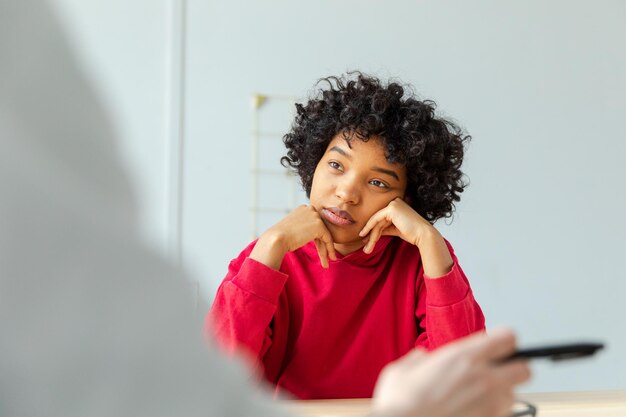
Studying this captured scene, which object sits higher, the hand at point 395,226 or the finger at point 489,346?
the finger at point 489,346

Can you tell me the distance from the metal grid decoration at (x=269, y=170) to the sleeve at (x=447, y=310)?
162 centimetres

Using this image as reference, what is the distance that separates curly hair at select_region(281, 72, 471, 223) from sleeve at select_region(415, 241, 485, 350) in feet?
0.74

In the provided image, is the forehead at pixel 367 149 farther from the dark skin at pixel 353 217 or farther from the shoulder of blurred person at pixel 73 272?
the shoulder of blurred person at pixel 73 272

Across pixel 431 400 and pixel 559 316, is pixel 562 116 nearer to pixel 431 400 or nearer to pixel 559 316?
pixel 559 316

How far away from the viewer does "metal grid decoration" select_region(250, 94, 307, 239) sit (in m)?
3.00

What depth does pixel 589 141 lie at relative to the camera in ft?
11.0

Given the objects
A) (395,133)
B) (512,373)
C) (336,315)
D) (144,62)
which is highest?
(144,62)

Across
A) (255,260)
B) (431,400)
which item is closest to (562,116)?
(255,260)

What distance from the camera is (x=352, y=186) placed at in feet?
4.75

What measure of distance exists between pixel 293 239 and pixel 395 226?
0.61 ft

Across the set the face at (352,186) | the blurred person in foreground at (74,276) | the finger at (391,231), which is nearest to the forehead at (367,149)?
the face at (352,186)

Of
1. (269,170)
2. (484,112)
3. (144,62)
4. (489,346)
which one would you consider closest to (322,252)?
(489,346)

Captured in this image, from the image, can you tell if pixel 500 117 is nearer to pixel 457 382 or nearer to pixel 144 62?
pixel 144 62

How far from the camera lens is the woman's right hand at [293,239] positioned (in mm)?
1405
